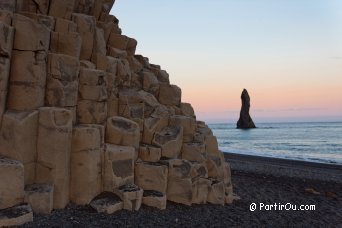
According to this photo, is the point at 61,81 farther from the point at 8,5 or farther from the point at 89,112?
the point at 8,5

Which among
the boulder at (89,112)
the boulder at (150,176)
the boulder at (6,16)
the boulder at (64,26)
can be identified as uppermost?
the boulder at (64,26)

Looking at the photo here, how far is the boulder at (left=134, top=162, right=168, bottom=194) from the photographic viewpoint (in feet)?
39.3

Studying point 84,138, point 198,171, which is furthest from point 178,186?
point 84,138

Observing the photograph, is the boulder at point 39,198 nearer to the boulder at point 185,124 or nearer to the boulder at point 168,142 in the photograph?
the boulder at point 168,142

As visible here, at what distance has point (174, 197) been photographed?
41.1ft

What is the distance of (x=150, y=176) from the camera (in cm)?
1202

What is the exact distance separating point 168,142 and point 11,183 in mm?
6153

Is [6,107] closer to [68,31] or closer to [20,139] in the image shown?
[20,139]

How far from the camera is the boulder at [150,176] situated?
39.3 ft

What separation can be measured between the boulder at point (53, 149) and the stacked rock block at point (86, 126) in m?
0.03

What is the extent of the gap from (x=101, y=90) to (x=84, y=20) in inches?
120

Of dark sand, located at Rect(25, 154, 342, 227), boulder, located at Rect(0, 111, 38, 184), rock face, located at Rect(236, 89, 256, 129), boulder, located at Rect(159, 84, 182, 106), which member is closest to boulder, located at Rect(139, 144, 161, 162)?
dark sand, located at Rect(25, 154, 342, 227)

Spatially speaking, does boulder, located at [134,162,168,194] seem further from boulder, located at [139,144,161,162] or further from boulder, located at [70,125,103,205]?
boulder, located at [70,125,103,205]

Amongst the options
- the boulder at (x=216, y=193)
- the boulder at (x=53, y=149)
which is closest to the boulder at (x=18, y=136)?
the boulder at (x=53, y=149)
